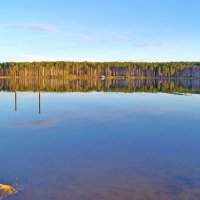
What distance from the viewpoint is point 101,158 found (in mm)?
18312

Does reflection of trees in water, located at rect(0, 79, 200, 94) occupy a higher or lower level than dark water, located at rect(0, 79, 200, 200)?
higher

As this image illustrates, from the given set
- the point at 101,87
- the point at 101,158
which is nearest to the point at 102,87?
the point at 101,87

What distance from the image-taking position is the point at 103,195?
1300cm

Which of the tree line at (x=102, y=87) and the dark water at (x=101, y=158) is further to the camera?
the tree line at (x=102, y=87)

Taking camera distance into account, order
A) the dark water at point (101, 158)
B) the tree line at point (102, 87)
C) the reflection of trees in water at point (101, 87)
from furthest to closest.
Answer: the reflection of trees in water at point (101, 87) → the tree line at point (102, 87) → the dark water at point (101, 158)

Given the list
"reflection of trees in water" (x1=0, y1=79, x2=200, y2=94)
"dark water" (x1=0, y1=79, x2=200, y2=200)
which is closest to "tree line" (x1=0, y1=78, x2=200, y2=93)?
"reflection of trees in water" (x1=0, y1=79, x2=200, y2=94)

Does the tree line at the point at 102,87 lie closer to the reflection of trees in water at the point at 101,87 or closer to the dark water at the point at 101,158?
the reflection of trees in water at the point at 101,87

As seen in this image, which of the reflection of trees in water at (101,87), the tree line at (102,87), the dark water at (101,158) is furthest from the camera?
the reflection of trees in water at (101,87)

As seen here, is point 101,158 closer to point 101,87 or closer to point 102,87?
point 101,87

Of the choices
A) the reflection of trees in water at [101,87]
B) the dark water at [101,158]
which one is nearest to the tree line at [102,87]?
the reflection of trees in water at [101,87]

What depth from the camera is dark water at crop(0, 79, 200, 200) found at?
13.5 metres

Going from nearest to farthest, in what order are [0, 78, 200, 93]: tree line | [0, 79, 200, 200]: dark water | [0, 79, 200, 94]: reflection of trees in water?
[0, 79, 200, 200]: dark water
[0, 78, 200, 93]: tree line
[0, 79, 200, 94]: reflection of trees in water

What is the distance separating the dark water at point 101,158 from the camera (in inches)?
532

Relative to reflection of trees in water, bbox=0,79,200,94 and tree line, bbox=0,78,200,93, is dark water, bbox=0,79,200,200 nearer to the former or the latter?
tree line, bbox=0,78,200,93
